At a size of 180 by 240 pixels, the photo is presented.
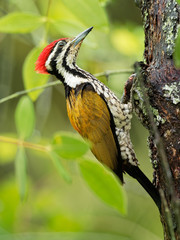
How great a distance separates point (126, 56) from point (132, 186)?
155cm

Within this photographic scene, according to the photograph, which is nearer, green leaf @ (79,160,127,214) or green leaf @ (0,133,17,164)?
green leaf @ (79,160,127,214)

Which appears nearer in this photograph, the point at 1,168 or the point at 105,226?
the point at 105,226

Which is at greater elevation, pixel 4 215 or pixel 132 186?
pixel 132 186

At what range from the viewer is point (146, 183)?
305 cm

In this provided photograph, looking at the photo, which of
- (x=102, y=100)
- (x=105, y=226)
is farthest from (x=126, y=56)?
(x=105, y=226)

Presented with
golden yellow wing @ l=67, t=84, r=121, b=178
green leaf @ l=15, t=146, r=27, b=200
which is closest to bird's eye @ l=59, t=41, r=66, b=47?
golden yellow wing @ l=67, t=84, r=121, b=178

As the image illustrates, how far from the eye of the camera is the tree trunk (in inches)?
103

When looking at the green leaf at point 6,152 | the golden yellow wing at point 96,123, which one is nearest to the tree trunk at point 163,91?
the golden yellow wing at point 96,123

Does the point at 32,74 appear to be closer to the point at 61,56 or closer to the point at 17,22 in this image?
the point at 17,22

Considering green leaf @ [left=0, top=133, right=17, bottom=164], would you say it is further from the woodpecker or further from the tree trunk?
the tree trunk

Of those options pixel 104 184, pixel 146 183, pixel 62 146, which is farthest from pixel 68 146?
pixel 146 183

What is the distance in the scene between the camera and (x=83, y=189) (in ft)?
20.0

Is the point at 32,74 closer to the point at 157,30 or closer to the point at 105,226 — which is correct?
the point at 157,30

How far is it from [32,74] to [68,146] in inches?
38.5
